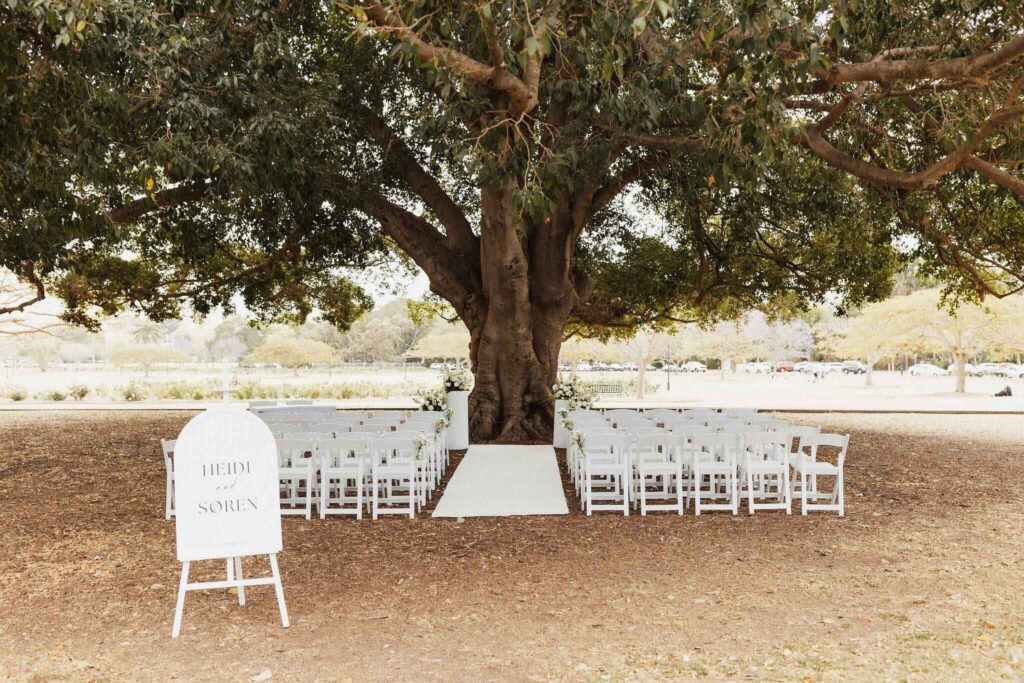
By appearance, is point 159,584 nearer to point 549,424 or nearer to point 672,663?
point 672,663

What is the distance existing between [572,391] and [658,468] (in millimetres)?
6005

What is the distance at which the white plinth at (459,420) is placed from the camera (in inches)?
513

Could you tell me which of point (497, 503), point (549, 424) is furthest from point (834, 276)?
point (497, 503)

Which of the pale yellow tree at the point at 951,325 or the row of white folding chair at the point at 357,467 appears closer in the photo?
the row of white folding chair at the point at 357,467

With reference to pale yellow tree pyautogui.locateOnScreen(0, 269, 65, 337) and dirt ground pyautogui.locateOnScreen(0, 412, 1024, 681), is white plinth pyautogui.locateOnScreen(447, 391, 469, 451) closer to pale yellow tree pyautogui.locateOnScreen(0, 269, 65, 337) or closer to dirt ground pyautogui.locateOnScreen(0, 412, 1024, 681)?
dirt ground pyautogui.locateOnScreen(0, 412, 1024, 681)

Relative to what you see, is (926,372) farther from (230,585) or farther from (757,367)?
(230,585)

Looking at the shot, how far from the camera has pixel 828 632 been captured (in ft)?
14.8

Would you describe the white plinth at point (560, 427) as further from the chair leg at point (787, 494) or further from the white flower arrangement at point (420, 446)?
the chair leg at point (787, 494)

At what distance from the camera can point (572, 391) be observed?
13734mm

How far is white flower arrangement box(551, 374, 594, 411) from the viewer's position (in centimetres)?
1343

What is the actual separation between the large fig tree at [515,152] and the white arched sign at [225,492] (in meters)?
2.49

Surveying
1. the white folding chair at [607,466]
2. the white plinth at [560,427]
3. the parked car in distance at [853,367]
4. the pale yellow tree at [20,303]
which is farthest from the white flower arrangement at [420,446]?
the parked car in distance at [853,367]

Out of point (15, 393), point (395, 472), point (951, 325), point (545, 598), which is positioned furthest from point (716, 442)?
point (951, 325)

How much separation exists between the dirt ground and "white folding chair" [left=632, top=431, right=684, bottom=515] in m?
0.44
